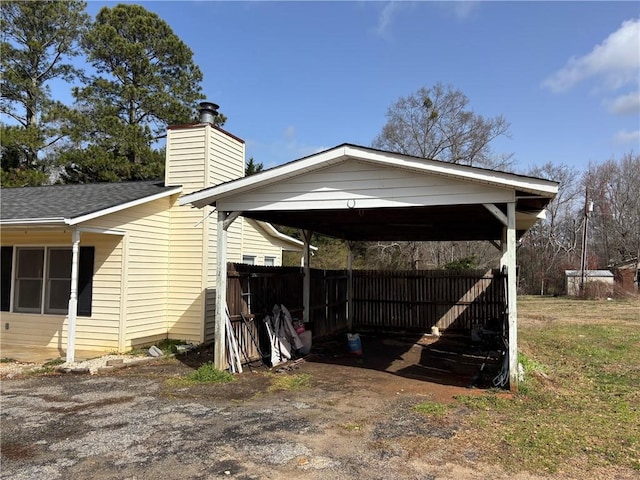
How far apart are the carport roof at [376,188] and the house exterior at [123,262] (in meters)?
2.43

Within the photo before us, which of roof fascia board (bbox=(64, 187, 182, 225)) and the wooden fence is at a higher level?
roof fascia board (bbox=(64, 187, 182, 225))

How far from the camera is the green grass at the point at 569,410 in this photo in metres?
4.17

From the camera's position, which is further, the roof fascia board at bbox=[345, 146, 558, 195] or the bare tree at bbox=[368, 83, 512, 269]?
the bare tree at bbox=[368, 83, 512, 269]

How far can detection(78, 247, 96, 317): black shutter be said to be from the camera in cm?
938

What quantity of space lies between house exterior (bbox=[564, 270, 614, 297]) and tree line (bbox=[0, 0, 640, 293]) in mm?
4798

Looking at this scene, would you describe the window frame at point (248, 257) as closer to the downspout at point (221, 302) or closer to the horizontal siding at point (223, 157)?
the horizontal siding at point (223, 157)

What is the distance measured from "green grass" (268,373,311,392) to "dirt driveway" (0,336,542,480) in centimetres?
13

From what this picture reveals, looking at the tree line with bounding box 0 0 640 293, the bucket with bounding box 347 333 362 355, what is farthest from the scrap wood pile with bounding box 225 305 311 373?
the tree line with bounding box 0 0 640 293

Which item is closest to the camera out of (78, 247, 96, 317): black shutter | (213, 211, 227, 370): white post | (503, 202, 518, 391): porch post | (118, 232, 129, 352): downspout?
(503, 202, 518, 391): porch post

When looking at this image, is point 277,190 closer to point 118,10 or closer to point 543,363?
point 543,363

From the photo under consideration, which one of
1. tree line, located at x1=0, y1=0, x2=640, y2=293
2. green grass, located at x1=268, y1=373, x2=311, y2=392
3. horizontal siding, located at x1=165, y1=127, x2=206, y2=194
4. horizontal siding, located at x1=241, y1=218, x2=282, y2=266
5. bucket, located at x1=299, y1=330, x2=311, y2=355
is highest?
tree line, located at x1=0, y1=0, x2=640, y2=293

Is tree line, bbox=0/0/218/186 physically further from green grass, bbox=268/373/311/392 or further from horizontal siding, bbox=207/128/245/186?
green grass, bbox=268/373/311/392

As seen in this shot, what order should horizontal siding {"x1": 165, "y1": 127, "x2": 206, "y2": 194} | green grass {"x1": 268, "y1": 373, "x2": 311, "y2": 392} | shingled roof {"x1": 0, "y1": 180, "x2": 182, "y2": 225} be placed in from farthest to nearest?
horizontal siding {"x1": 165, "y1": 127, "x2": 206, "y2": 194}
shingled roof {"x1": 0, "y1": 180, "x2": 182, "y2": 225}
green grass {"x1": 268, "y1": 373, "x2": 311, "y2": 392}

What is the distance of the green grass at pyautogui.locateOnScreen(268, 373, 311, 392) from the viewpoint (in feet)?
21.9
